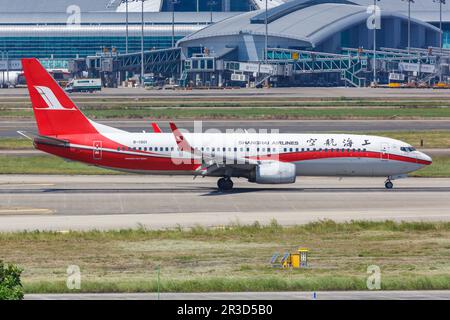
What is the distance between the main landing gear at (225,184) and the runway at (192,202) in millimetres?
600

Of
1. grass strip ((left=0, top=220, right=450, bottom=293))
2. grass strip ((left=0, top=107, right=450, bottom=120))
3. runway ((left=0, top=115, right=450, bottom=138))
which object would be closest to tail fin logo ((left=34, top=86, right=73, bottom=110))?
grass strip ((left=0, top=220, right=450, bottom=293))

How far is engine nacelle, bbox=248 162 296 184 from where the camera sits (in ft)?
197

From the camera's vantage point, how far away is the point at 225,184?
200ft

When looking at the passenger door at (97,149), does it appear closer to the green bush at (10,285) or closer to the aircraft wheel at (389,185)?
the aircraft wheel at (389,185)

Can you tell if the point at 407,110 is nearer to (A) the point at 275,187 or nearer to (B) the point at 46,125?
(A) the point at 275,187

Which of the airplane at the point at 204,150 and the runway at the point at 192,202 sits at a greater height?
the airplane at the point at 204,150

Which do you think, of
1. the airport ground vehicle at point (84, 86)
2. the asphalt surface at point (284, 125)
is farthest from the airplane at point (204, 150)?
the airport ground vehicle at point (84, 86)

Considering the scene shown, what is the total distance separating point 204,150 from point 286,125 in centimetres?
4174

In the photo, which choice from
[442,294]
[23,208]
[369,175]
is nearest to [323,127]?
[369,175]

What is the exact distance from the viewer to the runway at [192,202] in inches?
1950

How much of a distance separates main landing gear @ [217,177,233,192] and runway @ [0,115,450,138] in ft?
113

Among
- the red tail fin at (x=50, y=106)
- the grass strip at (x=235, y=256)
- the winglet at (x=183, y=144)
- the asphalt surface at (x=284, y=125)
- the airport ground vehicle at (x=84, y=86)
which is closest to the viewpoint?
the grass strip at (x=235, y=256)

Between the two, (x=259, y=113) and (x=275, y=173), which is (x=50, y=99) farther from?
(x=259, y=113)
